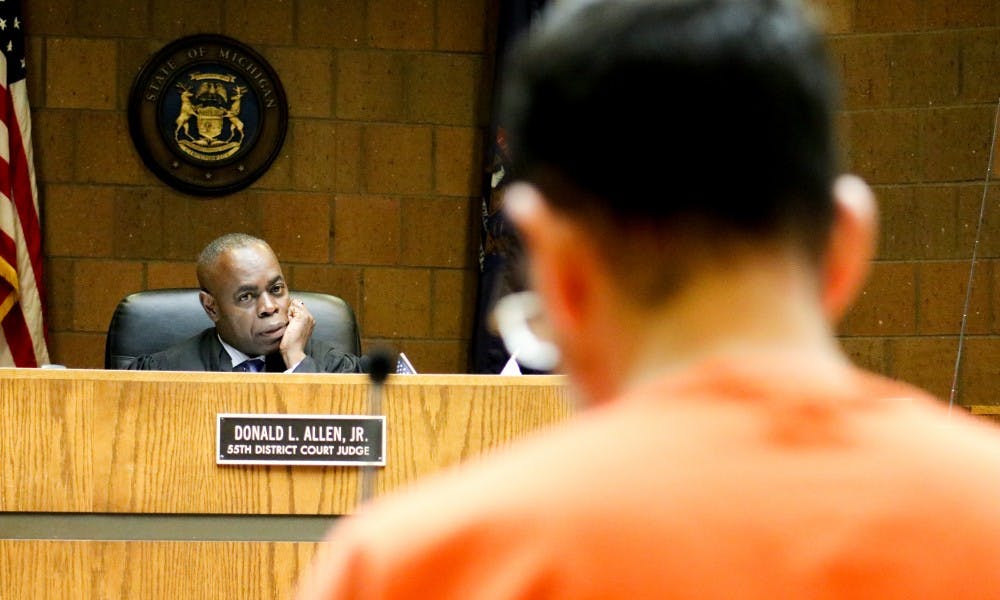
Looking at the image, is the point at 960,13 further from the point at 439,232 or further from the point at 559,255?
the point at 559,255

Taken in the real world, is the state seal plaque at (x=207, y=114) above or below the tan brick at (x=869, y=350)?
above

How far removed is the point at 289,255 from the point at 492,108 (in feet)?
2.94

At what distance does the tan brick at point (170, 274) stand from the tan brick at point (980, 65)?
2.73m

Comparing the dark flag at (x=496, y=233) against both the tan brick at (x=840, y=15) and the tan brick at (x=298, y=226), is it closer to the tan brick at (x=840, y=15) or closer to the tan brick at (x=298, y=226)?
the tan brick at (x=298, y=226)

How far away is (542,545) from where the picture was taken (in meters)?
0.44

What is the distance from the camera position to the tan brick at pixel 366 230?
4742 millimetres

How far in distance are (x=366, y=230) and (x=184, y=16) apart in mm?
991

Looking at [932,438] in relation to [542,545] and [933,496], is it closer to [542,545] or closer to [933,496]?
[933,496]

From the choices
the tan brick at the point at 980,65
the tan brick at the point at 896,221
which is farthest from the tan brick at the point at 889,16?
the tan brick at the point at 896,221

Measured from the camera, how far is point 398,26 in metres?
4.75

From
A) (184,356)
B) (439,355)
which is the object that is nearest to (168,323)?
(184,356)

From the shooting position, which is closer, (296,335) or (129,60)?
(296,335)

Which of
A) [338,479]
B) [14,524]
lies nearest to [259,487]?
[338,479]

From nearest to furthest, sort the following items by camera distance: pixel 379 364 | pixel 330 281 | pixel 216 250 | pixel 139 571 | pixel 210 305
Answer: pixel 379 364 < pixel 139 571 < pixel 210 305 < pixel 216 250 < pixel 330 281
